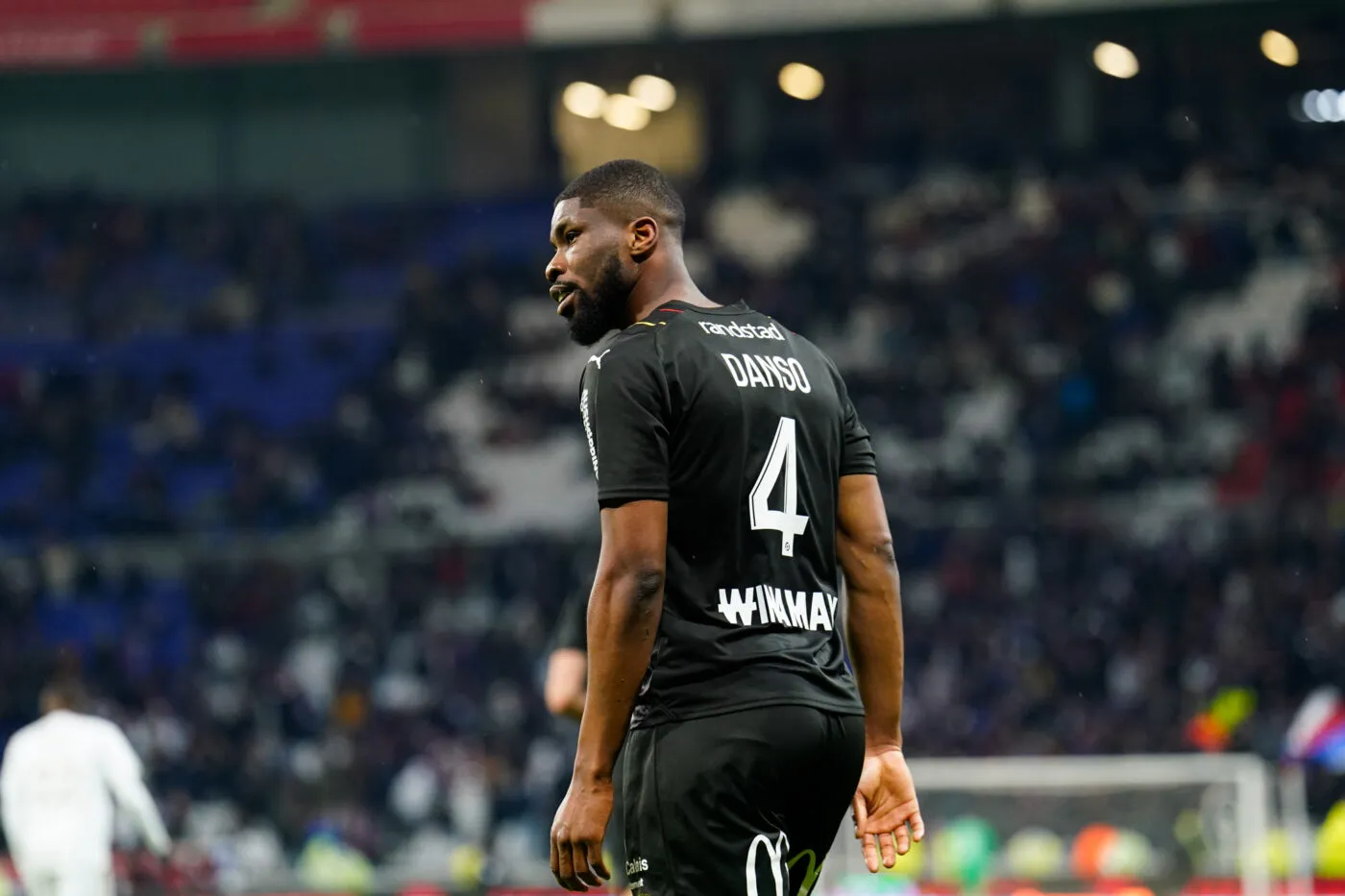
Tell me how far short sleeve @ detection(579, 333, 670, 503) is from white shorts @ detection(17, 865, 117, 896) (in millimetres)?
7938

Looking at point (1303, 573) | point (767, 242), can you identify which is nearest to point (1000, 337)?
point (767, 242)

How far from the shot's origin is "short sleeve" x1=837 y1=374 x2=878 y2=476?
12.1 feet

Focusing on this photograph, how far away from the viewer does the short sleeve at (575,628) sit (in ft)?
18.8

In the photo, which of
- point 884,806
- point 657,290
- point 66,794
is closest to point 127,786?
point 66,794

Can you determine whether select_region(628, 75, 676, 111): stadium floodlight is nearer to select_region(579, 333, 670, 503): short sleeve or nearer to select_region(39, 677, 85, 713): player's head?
select_region(39, 677, 85, 713): player's head

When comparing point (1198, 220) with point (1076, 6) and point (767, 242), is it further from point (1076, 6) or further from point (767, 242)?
point (767, 242)

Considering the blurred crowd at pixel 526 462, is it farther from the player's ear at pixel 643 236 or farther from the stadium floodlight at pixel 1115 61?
the player's ear at pixel 643 236

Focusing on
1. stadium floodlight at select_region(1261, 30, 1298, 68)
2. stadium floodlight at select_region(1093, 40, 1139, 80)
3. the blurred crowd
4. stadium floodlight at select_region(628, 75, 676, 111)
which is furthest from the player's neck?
stadium floodlight at select_region(628, 75, 676, 111)

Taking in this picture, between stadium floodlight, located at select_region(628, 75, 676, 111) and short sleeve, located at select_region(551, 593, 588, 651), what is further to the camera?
stadium floodlight, located at select_region(628, 75, 676, 111)

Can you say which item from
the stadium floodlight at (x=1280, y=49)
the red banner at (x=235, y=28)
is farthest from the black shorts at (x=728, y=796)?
the stadium floodlight at (x=1280, y=49)

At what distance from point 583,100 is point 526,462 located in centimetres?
448

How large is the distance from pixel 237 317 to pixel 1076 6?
9929mm

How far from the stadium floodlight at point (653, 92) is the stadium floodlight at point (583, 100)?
1.35 ft

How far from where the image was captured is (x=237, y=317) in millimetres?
23406
